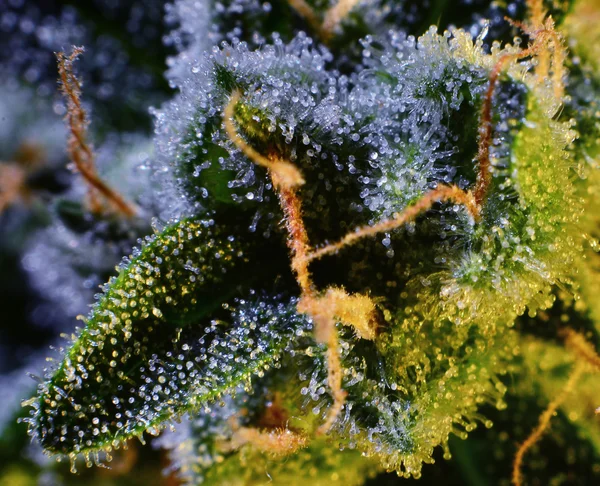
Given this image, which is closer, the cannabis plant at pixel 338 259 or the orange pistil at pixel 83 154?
the cannabis plant at pixel 338 259

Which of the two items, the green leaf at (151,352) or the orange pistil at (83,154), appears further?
the orange pistil at (83,154)

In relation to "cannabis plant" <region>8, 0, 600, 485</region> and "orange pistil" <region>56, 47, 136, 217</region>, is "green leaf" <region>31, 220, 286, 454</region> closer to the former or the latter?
"cannabis plant" <region>8, 0, 600, 485</region>

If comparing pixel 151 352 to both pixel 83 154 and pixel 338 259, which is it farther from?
pixel 83 154

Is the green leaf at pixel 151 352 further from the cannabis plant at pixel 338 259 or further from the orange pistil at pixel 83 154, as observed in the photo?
the orange pistil at pixel 83 154

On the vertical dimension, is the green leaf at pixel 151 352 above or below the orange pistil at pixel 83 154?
below

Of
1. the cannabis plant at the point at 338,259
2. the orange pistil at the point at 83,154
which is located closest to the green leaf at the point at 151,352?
the cannabis plant at the point at 338,259

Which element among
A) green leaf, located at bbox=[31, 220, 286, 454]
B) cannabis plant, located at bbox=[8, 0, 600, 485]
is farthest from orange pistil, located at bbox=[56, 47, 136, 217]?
green leaf, located at bbox=[31, 220, 286, 454]

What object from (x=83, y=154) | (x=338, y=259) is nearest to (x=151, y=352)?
(x=338, y=259)

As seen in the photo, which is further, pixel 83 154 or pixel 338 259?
pixel 83 154

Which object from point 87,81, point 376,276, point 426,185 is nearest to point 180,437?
point 376,276
